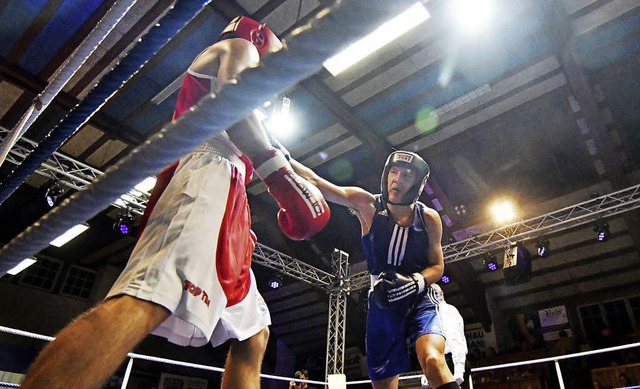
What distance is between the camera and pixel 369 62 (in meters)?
5.51

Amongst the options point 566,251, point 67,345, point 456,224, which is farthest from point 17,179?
point 566,251

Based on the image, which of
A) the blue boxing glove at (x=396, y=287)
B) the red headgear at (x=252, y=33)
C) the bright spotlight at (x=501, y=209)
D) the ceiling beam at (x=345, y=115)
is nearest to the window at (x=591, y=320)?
the bright spotlight at (x=501, y=209)

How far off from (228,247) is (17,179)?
449mm

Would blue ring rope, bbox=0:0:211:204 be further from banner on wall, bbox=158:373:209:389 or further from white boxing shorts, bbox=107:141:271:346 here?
banner on wall, bbox=158:373:209:389

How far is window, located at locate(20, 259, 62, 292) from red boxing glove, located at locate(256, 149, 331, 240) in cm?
1081

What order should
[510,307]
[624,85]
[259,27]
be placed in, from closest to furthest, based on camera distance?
[259,27] → [624,85] → [510,307]

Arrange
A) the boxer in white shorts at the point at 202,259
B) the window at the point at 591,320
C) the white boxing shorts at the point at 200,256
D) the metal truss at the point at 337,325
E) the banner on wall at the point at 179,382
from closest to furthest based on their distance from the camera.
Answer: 1. the boxer in white shorts at the point at 202,259
2. the white boxing shorts at the point at 200,256
3. the metal truss at the point at 337,325
4. the window at the point at 591,320
5. the banner on wall at the point at 179,382

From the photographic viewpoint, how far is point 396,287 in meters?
1.94

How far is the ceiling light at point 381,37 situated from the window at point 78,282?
27.9ft

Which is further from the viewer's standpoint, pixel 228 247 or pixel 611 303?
pixel 611 303

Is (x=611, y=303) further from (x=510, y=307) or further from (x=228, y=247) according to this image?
(x=228, y=247)

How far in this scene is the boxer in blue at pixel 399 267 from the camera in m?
1.91

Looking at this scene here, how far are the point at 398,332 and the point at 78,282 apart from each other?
1057 centimetres

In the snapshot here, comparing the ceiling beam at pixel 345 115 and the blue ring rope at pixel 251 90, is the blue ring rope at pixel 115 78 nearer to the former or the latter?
the blue ring rope at pixel 251 90
